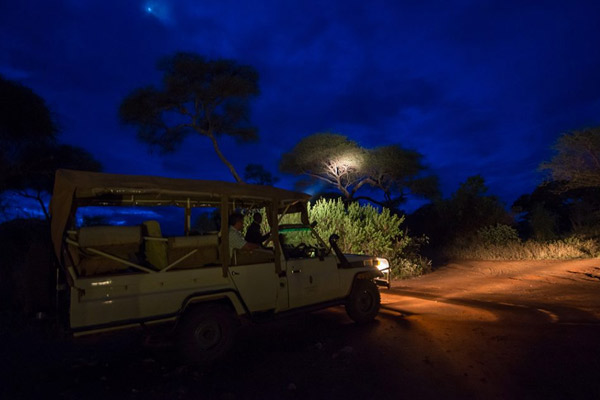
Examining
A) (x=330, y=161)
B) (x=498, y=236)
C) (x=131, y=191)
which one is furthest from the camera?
(x=330, y=161)

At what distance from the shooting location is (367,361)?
4.42 meters

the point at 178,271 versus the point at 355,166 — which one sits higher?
the point at 355,166

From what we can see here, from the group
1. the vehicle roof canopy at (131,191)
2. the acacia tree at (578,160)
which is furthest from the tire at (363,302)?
the acacia tree at (578,160)

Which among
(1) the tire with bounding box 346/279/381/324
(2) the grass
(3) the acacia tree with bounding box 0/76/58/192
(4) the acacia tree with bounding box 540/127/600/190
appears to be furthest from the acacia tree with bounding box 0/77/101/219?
(4) the acacia tree with bounding box 540/127/600/190

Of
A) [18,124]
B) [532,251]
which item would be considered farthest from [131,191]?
[532,251]

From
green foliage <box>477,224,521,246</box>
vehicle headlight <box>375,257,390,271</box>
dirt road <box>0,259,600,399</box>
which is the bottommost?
dirt road <box>0,259,600,399</box>

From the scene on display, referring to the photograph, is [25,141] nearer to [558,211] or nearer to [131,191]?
[131,191]

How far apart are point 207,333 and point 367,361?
6.27 ft

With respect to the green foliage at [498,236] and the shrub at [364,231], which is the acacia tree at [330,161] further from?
the shrub at [364,231]

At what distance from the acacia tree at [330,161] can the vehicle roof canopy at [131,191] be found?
1677 centimetres

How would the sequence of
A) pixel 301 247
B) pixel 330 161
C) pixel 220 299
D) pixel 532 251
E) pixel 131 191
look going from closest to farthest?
pixel 220 299 → pixel 131 191 → pixel 301 247 → pixel 532 251 → pixel 330 161

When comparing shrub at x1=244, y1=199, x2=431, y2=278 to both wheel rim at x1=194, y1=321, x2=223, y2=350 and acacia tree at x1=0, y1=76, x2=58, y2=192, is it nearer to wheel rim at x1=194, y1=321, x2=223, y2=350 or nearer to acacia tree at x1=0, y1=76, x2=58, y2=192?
wheel rim at x1=194, y1=321, x2=223, y2=350

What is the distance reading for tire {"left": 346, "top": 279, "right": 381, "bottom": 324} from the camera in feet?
20.0

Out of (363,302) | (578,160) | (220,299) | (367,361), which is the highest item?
(578,160)
